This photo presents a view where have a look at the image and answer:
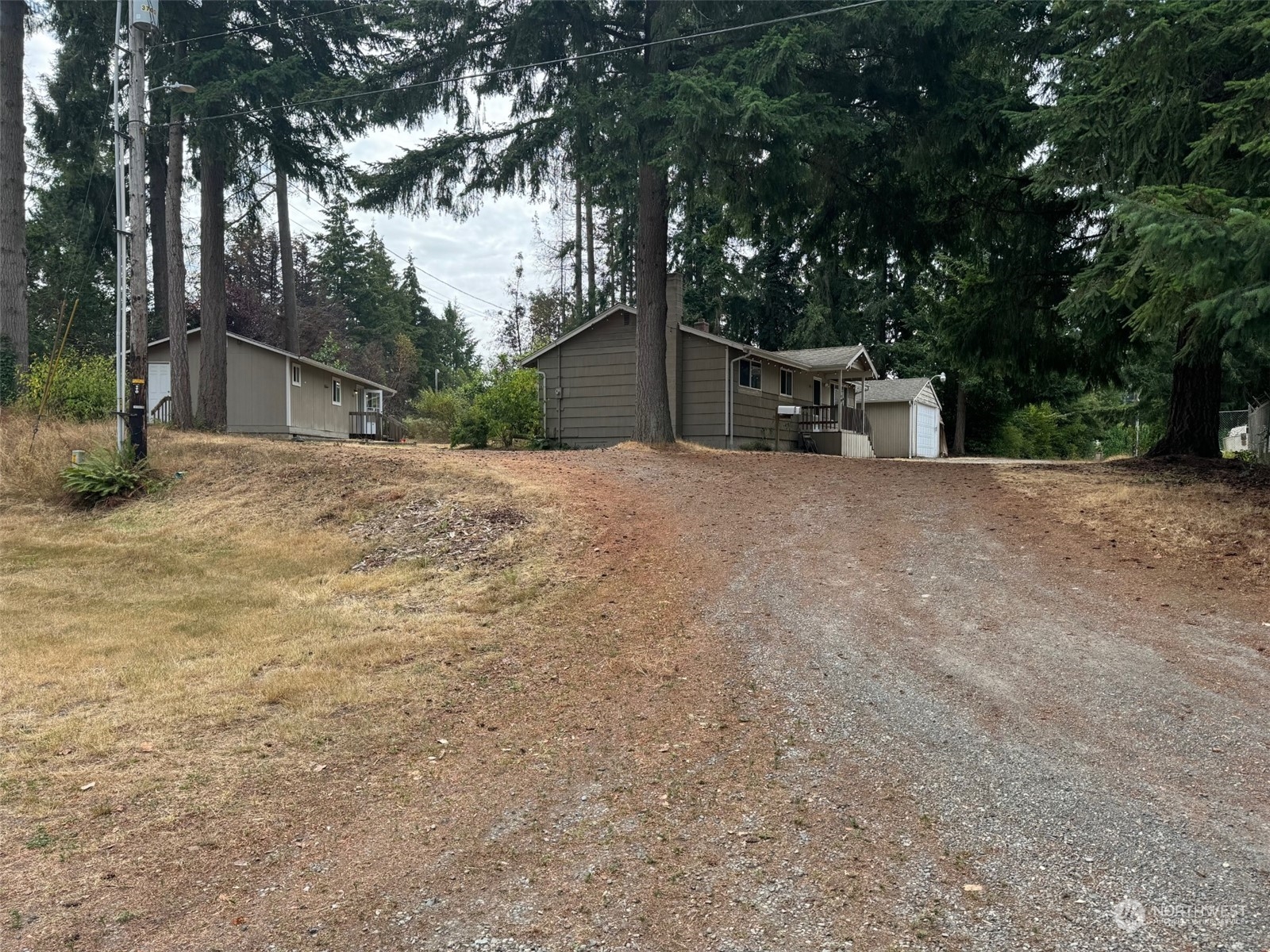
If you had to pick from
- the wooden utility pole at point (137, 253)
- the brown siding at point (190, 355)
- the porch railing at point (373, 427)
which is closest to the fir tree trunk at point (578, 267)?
the porch railing at point (373, 427)

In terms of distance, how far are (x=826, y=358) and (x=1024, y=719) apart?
21.7m

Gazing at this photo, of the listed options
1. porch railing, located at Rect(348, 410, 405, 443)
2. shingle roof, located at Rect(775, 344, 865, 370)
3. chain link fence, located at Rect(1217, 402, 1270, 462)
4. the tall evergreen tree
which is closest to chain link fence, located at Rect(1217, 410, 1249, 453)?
chain link fence, located at Rect(1217, 402, 1270, 462)

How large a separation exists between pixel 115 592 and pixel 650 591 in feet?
16.8

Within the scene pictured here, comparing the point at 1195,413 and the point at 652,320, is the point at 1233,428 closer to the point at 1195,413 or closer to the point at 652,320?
the point at 1195,413

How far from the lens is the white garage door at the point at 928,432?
31.8 meters

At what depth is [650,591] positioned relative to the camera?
695 centimetres

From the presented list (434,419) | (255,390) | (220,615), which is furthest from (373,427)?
(220,615)

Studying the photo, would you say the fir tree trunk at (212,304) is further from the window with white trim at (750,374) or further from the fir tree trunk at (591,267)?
the fir tree trunk at (591,267)

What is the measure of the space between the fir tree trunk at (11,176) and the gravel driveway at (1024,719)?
55.6ft

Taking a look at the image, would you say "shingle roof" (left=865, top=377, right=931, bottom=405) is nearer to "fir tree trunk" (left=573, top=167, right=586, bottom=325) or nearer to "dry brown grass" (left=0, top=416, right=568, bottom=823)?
"fir tree trunk" (left=573, top=167, right=586, bottom=325)

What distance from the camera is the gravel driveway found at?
9.27ft

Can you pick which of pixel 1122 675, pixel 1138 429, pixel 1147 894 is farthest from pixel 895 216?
pixel 1138 429

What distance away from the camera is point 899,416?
3116 cm

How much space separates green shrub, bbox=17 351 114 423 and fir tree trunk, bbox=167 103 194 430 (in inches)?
50.3
